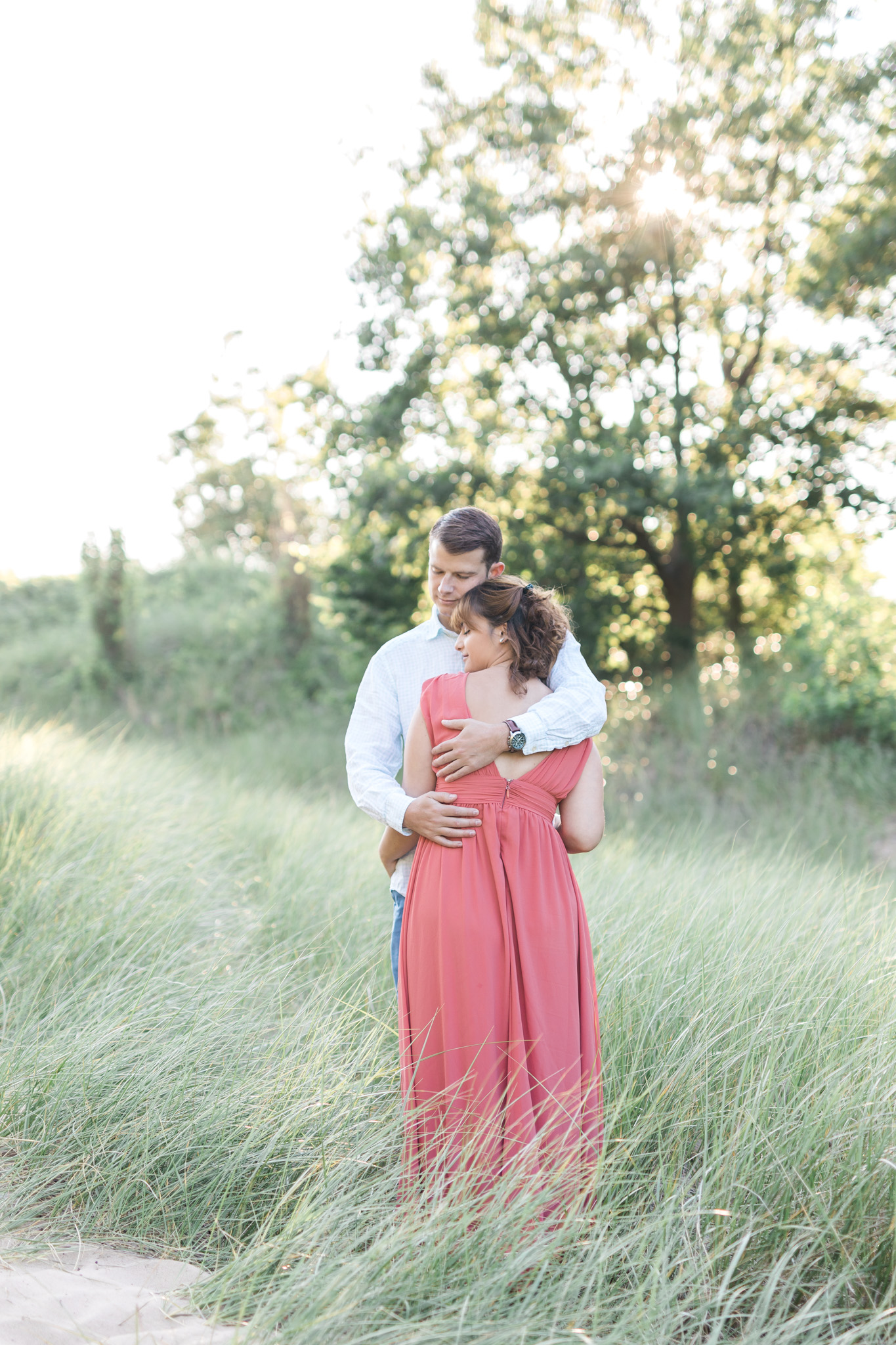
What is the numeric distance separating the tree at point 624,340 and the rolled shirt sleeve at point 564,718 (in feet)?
26.4

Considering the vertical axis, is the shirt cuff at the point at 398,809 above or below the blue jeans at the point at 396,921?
above

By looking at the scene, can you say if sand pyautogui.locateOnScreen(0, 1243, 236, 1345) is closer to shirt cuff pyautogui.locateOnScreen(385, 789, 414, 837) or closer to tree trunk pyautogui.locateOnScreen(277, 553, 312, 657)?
shirt cuff pyautogui.locateOnScreen(385, 789, 414, 837)

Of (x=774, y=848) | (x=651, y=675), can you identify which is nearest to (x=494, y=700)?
(x=774, y=848)

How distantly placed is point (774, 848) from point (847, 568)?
22.6 ft

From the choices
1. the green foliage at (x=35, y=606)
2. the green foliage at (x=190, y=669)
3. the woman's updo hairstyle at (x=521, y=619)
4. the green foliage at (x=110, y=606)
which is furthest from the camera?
the green foliage at (x=35, y=606)

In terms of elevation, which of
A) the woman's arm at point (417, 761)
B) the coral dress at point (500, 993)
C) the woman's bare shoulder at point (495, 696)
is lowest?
the coral dress at point (500, 993)

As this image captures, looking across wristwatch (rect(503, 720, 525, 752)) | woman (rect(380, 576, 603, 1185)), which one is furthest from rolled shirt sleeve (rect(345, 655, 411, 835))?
wristwatch (rect(503, 720, 525, 752))

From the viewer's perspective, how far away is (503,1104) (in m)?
2.43

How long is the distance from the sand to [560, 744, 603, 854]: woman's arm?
55.2 inches

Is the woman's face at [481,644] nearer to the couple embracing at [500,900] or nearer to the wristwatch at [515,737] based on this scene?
the couple embracing at [500,900]

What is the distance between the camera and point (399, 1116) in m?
2.85

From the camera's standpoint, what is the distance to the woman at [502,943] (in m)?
2.41

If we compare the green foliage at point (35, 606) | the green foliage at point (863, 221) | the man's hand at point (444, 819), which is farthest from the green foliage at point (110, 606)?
the man's hand at point (444, 819)

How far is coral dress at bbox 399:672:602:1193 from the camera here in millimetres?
2398
